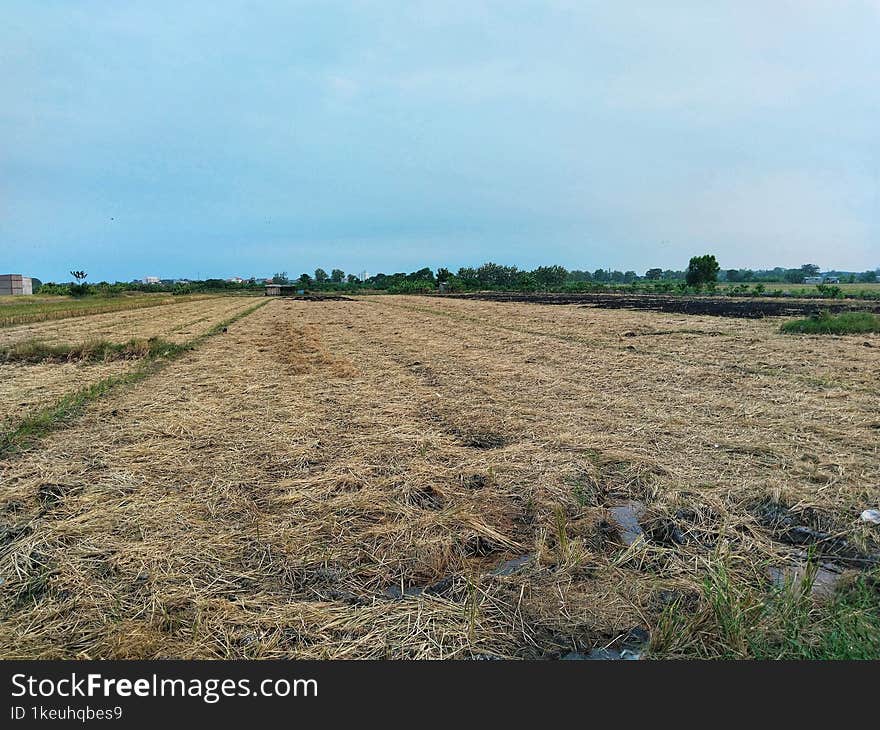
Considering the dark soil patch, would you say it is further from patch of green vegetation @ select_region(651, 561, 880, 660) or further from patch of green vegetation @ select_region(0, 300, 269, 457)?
patch of green vegetation @ select_region(0, 300, 269, 457)

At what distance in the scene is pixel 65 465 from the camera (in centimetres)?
470

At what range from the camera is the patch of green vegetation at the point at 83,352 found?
1178cm

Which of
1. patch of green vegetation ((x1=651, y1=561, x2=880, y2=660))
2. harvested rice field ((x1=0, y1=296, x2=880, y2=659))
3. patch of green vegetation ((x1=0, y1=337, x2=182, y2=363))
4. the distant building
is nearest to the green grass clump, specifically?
harvested rice field ((x1=0, y1=296, x2=880, y2=659))

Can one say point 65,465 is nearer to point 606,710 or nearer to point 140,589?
point 140,589

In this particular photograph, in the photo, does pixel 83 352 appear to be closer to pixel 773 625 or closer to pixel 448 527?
pixel 448 527

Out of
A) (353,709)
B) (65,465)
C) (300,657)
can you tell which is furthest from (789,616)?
(65,465)

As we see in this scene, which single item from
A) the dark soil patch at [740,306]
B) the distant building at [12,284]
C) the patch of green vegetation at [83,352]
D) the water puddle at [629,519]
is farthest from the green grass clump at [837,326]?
the distant building at [12,284]

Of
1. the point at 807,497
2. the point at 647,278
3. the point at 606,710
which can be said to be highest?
the point at 647,278

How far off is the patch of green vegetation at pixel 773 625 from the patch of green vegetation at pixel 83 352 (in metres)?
12.4

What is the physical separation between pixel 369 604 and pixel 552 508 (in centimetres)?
159

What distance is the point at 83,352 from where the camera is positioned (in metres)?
12.2

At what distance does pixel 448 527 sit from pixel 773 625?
185 cm

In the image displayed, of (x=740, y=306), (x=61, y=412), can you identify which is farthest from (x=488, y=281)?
(x=61, y=412)

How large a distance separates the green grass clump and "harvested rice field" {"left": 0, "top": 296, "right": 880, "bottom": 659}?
9.75 meters
